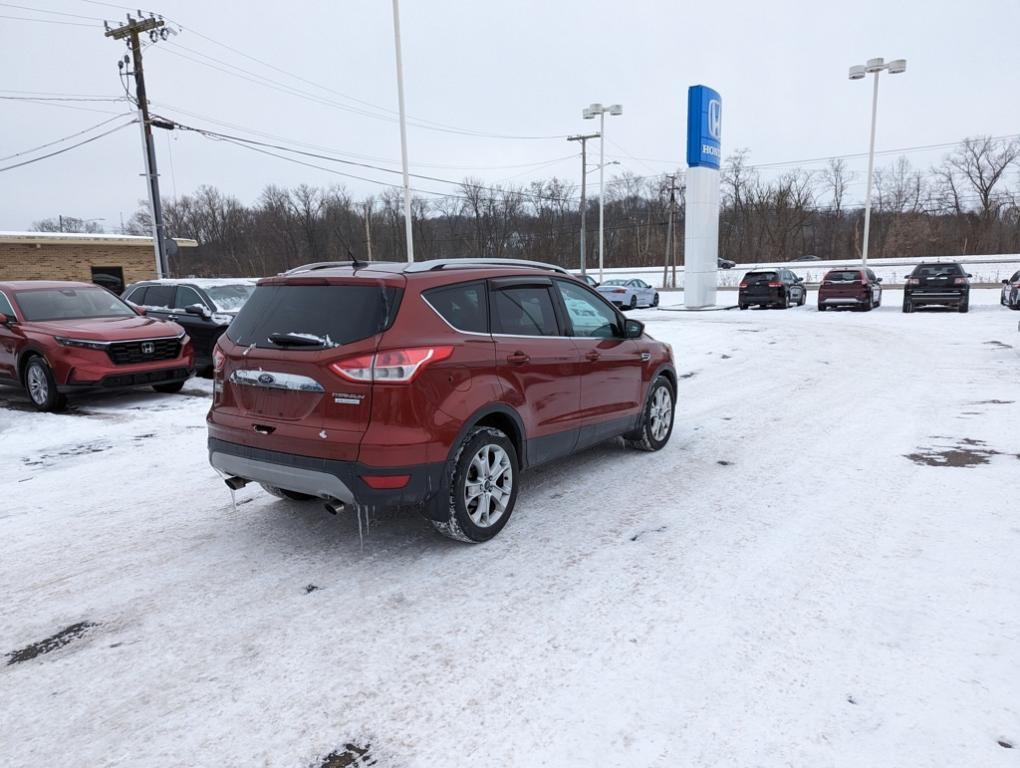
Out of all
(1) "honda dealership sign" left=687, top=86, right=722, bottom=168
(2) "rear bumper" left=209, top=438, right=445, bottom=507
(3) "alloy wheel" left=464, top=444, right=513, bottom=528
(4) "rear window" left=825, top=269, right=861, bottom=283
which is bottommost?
(3) "alloy wheel" left=464, top=444, right=513, bottom=528

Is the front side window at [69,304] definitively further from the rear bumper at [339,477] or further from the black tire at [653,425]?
the black tire at [653,425]

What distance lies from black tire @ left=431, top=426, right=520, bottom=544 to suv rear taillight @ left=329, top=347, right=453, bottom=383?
1.92 feet

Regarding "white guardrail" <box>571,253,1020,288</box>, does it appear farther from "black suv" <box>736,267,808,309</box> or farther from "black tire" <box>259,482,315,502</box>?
"black tire" <box>259,482,315,502</box>

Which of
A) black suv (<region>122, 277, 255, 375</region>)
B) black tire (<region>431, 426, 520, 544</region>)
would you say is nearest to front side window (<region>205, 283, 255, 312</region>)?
black suv (<region>122, 277, 255, 375</region>)

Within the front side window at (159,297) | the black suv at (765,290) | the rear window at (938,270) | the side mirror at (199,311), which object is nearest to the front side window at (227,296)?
→ the side mirror at (199,311)

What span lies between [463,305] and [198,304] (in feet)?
30.5

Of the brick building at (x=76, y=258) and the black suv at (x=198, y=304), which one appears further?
the brick building at (x=76, y=258)

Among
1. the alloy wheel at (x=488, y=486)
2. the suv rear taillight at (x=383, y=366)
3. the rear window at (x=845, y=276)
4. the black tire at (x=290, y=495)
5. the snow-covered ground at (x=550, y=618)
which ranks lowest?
the snow-covered ground at (x=550, y=618)

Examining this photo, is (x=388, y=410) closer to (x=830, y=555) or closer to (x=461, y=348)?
(x=461, y=348)

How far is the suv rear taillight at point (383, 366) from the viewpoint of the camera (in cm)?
357

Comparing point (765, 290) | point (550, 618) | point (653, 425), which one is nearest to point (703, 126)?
point (765, 290)

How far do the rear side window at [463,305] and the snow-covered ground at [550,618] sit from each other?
1.42 meters

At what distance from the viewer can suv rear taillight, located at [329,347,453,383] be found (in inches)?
141

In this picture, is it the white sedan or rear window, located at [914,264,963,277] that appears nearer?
rear window, located at [914,264,963,277]
